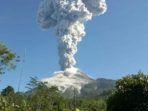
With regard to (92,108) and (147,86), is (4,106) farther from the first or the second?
(92,108)

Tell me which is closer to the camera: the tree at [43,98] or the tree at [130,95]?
the tree at [130,95]

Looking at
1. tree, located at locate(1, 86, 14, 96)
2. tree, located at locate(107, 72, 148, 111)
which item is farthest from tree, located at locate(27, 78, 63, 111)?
tree, located at locate(107, 72, 148, 111)

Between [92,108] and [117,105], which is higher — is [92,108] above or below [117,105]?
above

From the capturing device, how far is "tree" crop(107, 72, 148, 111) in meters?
45.1

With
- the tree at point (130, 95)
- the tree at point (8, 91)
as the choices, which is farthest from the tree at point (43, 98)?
the tree at point (130, 95)

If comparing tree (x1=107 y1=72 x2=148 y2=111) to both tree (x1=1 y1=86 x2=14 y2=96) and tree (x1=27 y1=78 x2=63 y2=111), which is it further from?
tree (x1=1 y1=86 x2=14 y2=96)

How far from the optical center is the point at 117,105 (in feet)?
152

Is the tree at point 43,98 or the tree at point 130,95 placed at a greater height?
the tree at point 43,98

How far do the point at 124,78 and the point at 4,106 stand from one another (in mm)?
13864

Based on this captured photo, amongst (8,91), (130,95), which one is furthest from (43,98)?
(130,95)

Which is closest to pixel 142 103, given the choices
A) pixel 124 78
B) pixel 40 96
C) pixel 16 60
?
pixel 124 78

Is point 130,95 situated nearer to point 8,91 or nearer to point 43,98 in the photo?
point 43,98

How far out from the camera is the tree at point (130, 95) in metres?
45.1

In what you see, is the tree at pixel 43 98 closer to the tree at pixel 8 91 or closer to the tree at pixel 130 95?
the tree at pixel 8 91
